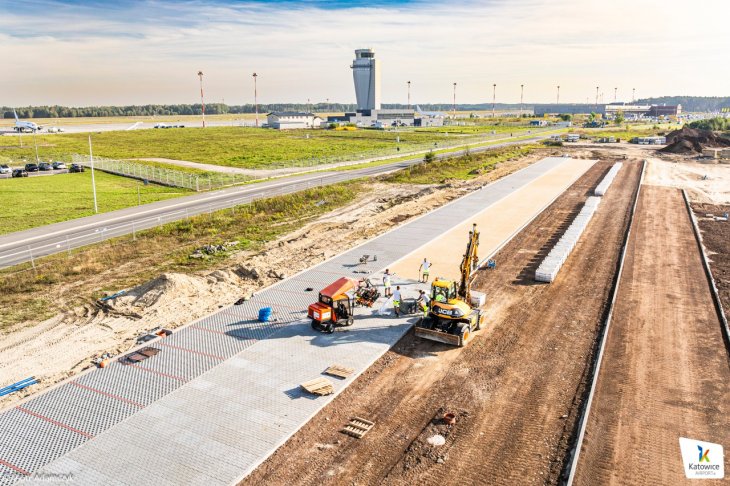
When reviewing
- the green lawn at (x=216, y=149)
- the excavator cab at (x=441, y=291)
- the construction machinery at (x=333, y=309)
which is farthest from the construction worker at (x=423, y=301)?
the green lawn at (x=216, y=149)

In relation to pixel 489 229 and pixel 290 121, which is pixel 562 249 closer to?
pixel 489 229

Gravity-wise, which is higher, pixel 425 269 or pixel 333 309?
pixel 425 269

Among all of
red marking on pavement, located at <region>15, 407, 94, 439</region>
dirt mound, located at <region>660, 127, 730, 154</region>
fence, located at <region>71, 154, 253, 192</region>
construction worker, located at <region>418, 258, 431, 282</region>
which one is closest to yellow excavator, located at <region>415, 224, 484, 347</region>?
construction worker, located at <region>418, 258, 431, 282</region>

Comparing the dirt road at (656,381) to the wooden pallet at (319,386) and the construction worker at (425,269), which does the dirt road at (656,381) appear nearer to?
the wooden pallet at (319,386)

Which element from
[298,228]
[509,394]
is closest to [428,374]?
[509,394]

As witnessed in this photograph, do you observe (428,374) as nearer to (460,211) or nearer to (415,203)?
(460,211)

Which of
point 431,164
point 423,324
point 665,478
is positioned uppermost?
point 431,164

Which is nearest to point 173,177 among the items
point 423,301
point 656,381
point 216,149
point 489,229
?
point 489,229
